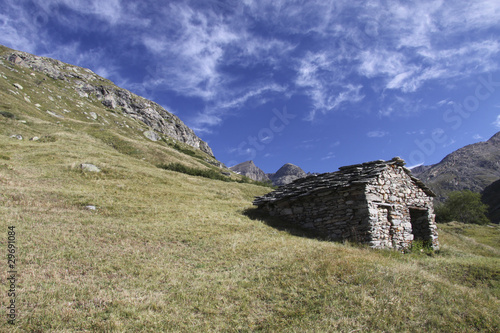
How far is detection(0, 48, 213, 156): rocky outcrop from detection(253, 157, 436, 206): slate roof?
101 meters

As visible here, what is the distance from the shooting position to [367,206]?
14.0 meters

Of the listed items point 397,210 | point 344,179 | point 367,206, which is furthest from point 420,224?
point 344,179

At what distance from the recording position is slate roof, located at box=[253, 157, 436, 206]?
15156mm

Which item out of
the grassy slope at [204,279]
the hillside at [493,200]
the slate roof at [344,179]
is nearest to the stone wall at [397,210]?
the slate roof at [344,179]

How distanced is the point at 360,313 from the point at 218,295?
3687 millimetres

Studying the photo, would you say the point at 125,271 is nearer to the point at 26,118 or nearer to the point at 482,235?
the point at 482,235

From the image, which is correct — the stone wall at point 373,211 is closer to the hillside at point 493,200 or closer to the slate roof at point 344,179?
the slate roof at point 344,179

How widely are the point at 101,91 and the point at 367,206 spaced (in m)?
119

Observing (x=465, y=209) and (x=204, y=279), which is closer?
(x=204, y=279)

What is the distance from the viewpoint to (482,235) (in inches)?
1273

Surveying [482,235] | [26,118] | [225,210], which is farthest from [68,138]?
[482,235]

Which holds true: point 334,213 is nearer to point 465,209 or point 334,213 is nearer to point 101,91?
point 465,209

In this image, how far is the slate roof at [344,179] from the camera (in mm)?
15156

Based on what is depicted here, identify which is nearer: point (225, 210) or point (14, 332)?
point (14, 332)
